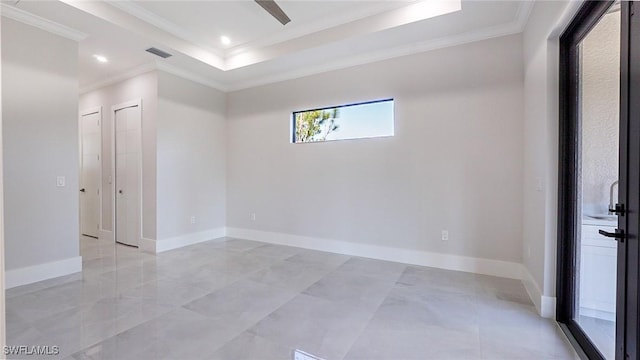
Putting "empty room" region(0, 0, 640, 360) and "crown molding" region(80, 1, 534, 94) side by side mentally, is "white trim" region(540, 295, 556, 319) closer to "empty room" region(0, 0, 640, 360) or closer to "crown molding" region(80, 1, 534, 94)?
"empty room" region(0, 0, 640, 360)

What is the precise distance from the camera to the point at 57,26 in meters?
3.48

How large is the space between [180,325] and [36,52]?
3.49m

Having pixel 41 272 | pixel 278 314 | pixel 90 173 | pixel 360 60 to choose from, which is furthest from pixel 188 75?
pixel 278 314

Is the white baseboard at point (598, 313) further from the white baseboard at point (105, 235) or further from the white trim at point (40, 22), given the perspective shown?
the white baseboard at point (105, 235)

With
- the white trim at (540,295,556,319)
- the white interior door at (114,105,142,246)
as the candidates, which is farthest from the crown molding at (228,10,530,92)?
the white trim at (540,295,556,319)

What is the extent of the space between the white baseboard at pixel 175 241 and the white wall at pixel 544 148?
4.78 metres

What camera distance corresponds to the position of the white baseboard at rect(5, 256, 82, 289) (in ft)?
10.5

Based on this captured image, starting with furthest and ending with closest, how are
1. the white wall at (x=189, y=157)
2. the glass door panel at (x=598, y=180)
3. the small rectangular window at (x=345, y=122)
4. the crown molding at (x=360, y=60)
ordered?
1. the white wall at (x=189, y=157)
2. the small rectangular window at (x=345, y=122)
3. the crown molding at (x=360, y=60)
4. the glass door panel at (x=598, y=180)

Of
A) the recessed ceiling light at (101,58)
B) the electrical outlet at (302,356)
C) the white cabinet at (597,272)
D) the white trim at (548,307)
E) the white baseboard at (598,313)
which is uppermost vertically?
the recessed ceiling light at (101,58)

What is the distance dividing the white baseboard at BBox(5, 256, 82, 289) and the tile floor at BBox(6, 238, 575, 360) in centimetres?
14

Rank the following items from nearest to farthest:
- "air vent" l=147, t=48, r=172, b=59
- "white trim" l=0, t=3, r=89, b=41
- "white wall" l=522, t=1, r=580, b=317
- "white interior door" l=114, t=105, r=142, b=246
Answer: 1. "white wall" l=522, t=1, r=580, b=317
2. "white trim" l=0, t=3, r=89, b=41
3. "air vent" l=147, t=48, r=172, b=59
4. "white interior door" l=114, t=105, r=142, b=246

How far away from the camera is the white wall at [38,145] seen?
10.6ft

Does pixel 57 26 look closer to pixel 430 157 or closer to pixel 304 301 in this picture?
pixel 304 301

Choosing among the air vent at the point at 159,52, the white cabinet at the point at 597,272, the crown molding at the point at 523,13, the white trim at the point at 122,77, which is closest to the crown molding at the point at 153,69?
the white trim at the point at 122,77
